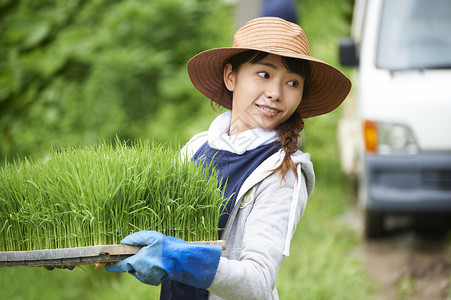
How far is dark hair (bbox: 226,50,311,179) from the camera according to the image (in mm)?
1731

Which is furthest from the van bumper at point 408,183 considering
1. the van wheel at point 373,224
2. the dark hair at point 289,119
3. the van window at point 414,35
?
the dark hair at point 289,119

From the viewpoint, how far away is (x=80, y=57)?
10.7 ft

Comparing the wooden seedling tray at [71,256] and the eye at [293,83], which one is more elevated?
the eye at [293,83]


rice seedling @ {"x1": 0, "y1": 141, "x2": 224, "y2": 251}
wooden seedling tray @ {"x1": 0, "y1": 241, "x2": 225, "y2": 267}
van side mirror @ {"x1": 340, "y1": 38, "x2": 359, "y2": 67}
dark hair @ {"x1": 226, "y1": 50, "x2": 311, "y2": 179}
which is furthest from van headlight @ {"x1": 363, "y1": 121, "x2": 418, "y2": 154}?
wooden seedling tray @ {"x1": 0, "y1": 241, "x2": 225, "y2": 267}

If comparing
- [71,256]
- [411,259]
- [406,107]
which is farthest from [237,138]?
[411,259]

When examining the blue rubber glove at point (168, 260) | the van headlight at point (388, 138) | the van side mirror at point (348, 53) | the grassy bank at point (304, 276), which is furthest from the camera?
the van side mirror at point (348, 53)

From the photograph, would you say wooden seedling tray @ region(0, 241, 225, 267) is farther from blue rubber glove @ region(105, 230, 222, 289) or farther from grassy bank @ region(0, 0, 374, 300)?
grassy bank @ region(0, 0, 374, 300)

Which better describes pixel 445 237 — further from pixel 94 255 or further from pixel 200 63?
pixel 94 255

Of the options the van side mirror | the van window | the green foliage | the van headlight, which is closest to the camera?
the green foliage

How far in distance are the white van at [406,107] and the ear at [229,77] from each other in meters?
2.91

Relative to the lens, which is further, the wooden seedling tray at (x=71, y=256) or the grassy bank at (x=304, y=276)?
the grassy bank at (x=304, y=276)

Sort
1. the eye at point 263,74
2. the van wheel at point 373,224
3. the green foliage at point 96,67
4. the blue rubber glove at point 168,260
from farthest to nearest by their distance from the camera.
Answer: the van wheel at point 373,224, the green foliage at point 96,67, the eye at point 263,74, the blue rubber glove at point 168,260

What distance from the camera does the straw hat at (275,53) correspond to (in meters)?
1.79

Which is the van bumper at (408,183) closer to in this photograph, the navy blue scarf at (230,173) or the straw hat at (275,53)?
the straw hat at (275,53)
